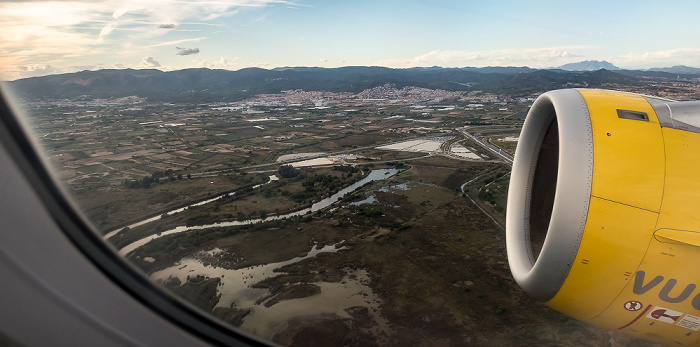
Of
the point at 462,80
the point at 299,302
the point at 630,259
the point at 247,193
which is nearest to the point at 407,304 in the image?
the point at 299,302

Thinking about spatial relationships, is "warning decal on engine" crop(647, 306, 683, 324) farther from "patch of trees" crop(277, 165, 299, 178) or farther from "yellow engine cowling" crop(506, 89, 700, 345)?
"patch of trees" crop(277, 165, 299, 178)

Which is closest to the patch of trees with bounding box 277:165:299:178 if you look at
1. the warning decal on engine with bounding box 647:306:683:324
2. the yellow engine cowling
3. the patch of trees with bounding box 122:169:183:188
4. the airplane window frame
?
the patch of trees with bounding box 122:169:183:188

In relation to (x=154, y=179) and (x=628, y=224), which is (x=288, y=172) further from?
(x=628, y=224)

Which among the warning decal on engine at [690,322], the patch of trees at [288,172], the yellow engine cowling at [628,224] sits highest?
the yellow engine cowling at [628,224]

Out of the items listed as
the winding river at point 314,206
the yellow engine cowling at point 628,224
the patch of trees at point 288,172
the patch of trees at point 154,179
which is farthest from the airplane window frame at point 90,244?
the patch of trees at point 288,172

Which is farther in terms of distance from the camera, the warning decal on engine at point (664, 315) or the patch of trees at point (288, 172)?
the patch of trees at point (288, 172)

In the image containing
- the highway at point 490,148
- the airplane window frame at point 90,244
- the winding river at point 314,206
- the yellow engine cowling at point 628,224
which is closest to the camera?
the airplane window frame at point 90,244

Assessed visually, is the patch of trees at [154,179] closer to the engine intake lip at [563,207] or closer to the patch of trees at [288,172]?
the patch of trees at [288,172]

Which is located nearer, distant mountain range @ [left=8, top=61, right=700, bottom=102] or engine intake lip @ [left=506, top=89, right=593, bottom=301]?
engine intake lip @ [left=506, top=89, right=593, bottom=301]
